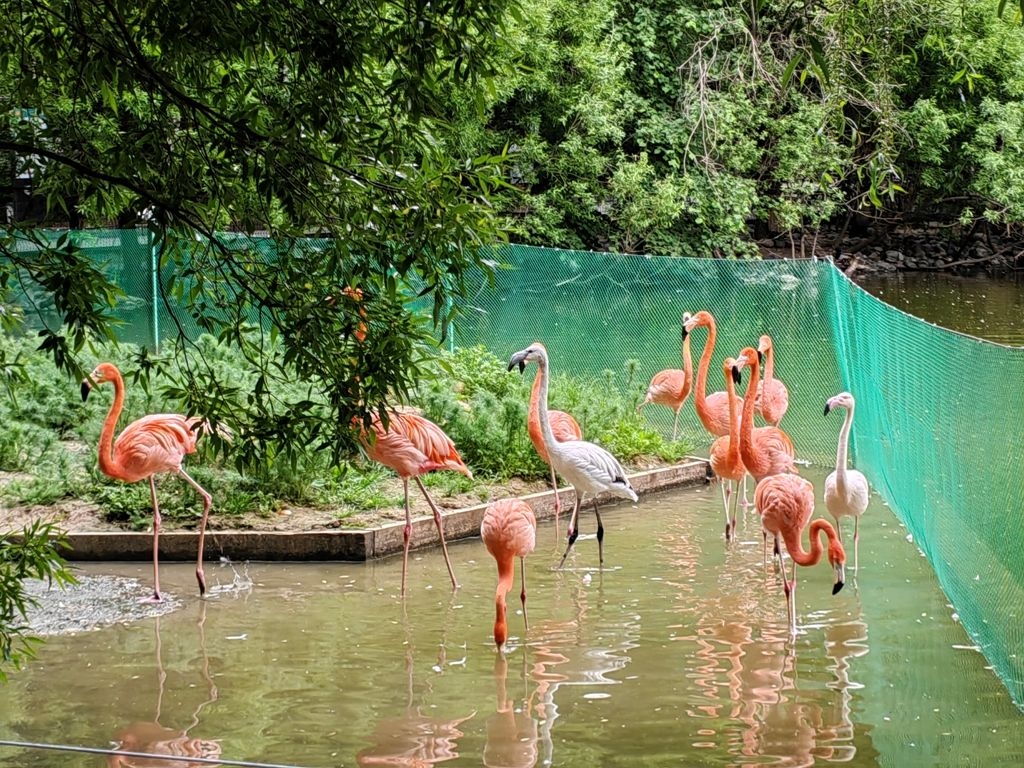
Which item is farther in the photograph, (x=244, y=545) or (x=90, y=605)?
(x=244, y=545)

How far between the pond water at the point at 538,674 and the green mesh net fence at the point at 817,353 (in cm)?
55

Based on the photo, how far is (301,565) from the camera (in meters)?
8.48

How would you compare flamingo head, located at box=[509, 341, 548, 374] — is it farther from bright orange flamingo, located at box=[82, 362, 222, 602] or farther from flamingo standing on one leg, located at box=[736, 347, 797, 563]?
bright orange flamingo, located at box=[82, 362, 222, 602]

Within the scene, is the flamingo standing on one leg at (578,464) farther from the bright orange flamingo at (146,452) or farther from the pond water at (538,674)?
the bright orange flamingo at (146,452)

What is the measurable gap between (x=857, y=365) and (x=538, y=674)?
580 centimetres

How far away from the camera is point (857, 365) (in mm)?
11148

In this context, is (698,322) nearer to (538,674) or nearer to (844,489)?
(844,489)

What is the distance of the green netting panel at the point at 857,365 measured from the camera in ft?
20.2

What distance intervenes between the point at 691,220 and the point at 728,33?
345cm

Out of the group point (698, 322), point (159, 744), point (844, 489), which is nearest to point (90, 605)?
point (159, 744)

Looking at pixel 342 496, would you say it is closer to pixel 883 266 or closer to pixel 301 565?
pixel 301 565

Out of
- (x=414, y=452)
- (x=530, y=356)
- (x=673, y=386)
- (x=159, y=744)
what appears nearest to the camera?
(x=159, y=744)

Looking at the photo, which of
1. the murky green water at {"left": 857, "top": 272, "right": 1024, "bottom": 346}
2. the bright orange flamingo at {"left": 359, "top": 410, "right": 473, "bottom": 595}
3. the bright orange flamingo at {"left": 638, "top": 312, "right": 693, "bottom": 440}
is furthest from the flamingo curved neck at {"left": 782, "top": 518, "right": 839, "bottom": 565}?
the murky green water at {"left": 857, "top": 272, "right": 1024, "bottom": 346}

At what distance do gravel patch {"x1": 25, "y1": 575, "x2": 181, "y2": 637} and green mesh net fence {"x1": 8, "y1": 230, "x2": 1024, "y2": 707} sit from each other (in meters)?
2.10
